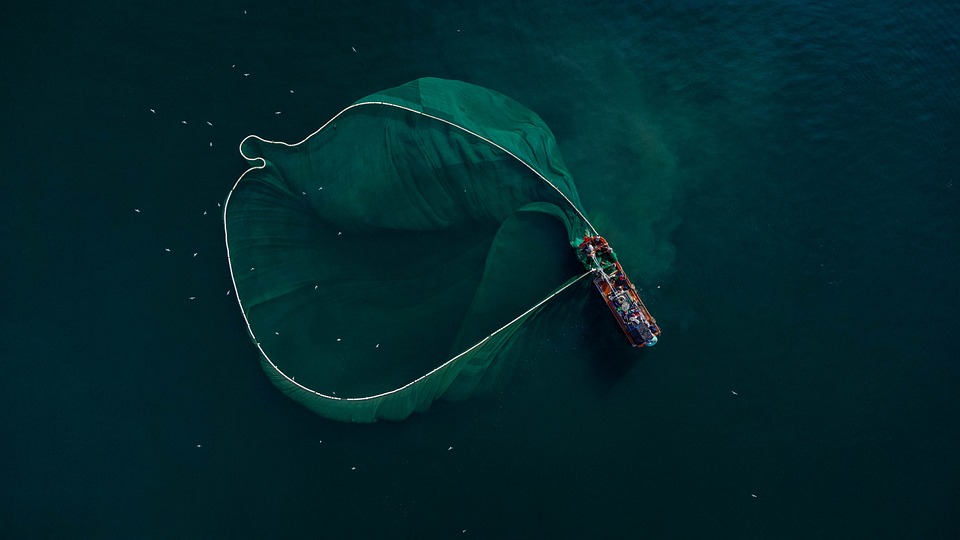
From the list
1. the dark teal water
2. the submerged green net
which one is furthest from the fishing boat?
the submerged green net

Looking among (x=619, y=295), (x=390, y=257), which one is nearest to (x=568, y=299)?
(x=619, y=295)

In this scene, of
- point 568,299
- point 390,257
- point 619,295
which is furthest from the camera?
point 568,299

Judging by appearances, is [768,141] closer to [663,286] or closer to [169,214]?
[663,286]

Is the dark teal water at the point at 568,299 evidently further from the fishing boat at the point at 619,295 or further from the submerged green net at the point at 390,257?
the submerged green net at the point at 390,257

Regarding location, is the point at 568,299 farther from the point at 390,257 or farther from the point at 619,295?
the point at 390,257

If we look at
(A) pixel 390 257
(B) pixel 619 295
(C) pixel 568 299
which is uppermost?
(A) pixel 390 257

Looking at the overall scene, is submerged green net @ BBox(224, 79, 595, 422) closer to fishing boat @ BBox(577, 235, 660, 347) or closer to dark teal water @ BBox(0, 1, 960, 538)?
dark teal water @ BBox(0, 1, 960, 538)
